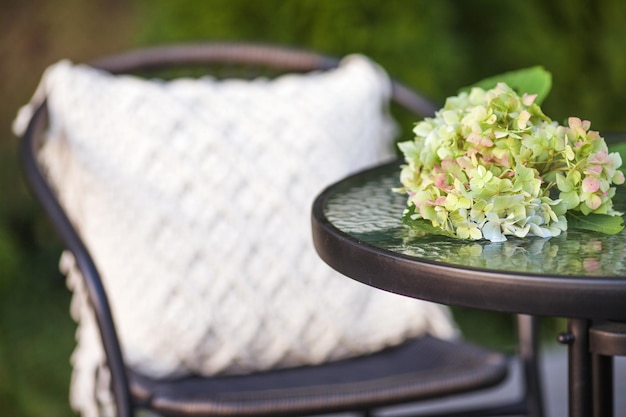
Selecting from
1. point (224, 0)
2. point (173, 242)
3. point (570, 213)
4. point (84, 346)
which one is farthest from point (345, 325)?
point (224, 0)

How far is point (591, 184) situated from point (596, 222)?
47 millimetres

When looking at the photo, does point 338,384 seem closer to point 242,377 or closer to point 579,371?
point 242,377

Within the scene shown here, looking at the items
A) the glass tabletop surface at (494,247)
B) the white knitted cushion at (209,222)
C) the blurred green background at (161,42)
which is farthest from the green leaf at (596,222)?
the blurred green background at (161,42)

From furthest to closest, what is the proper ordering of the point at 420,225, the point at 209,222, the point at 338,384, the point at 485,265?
the point at 209,222 < the point at 338,384 < the point at 420,225 < the point at 485,265

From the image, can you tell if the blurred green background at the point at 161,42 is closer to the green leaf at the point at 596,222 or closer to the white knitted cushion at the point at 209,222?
the white knitted cushion at the point at 209,222

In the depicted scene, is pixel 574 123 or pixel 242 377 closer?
pixel 574 123

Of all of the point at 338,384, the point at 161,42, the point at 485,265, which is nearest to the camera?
the point at 485,265

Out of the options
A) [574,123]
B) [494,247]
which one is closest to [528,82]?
[574,123]

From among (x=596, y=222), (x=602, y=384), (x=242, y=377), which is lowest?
(x=242, y=377)

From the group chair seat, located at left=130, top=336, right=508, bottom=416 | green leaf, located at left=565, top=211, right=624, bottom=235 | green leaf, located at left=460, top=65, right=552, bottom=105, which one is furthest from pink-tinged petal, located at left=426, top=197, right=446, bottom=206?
chair seat, located at left=130, top=336, right=508, bottom=416

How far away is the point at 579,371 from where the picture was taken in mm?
1098

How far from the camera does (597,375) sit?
1.15m

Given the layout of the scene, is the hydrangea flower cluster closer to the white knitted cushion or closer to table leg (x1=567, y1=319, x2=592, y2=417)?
table leg (x1=567, y1=319, x2=592, y2=417)

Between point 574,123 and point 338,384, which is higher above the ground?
point 574,123
